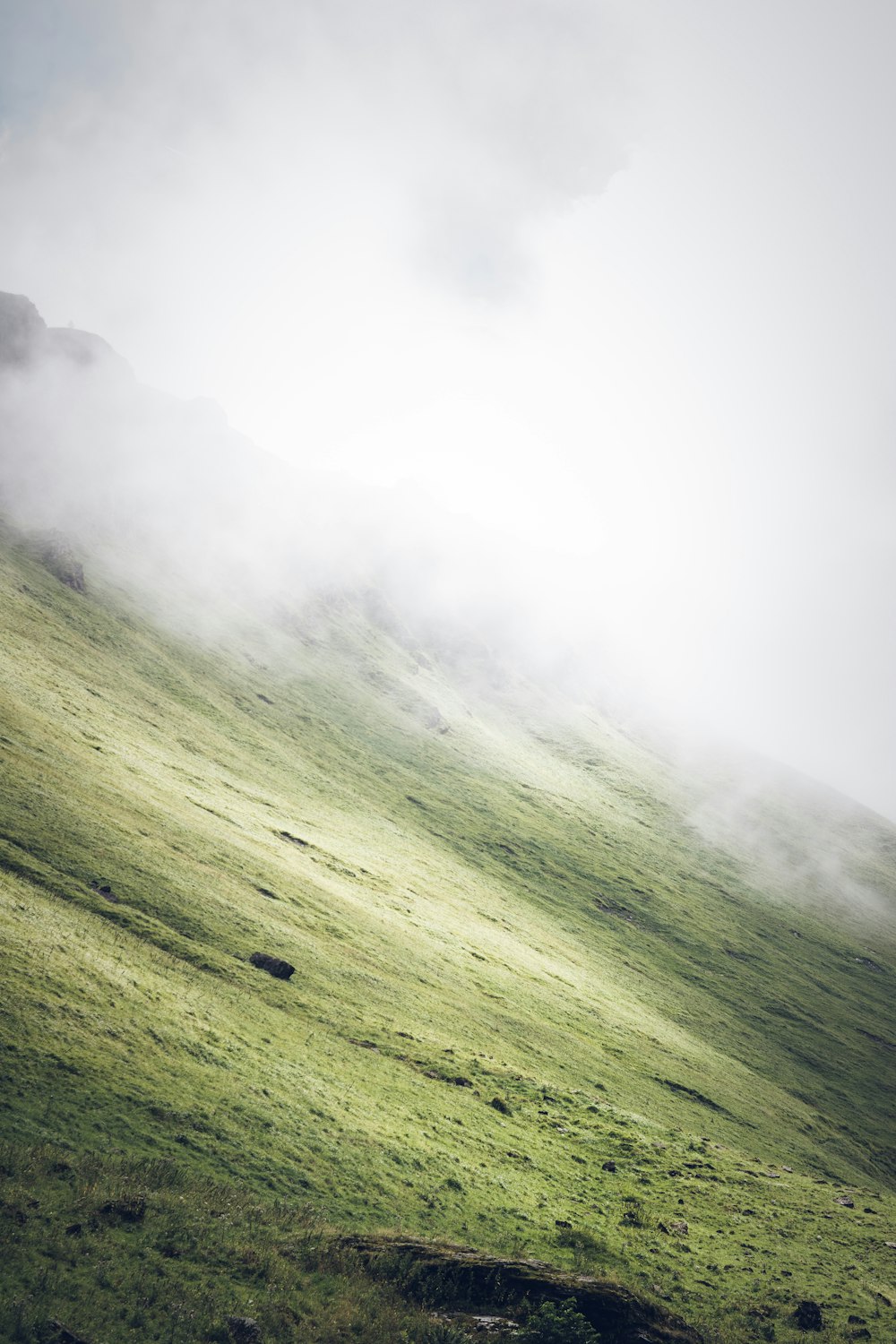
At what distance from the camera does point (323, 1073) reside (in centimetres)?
3078

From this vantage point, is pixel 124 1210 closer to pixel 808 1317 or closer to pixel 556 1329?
pixel 556 1329

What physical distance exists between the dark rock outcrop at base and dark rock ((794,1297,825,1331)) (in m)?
8.36

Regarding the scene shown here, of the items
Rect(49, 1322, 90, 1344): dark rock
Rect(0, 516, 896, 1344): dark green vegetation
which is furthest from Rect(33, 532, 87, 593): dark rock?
Rect(49, 1322, 90, 1344): dark rock

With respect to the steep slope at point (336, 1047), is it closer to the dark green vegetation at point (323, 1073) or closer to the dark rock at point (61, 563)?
the dark green vegetation at point (323, 1073)

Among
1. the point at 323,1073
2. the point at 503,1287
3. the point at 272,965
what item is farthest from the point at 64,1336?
the point at 272,965

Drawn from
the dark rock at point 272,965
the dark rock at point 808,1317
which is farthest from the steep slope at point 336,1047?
the dark rock at point 272,965

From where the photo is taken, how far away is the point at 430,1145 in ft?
95.3

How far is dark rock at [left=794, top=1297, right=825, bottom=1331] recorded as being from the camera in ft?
77.7

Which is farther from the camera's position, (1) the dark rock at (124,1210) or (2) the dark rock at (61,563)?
(2) the dark rock at (61,563)

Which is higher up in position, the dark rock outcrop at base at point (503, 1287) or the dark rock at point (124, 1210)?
the dark rock outcrop at base at point (503, 1287)

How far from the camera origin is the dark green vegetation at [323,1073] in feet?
55.5

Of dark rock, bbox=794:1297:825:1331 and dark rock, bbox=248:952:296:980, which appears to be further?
dark rock, bbox=248:952:296:980

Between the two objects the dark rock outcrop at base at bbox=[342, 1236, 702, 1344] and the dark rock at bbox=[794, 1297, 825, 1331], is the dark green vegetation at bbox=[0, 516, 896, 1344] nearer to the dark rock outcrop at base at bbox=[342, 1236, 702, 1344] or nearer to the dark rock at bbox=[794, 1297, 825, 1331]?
the dark rock at bbox=[794, 1297, 825, 1331]

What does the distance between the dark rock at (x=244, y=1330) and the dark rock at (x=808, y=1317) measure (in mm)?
23294
